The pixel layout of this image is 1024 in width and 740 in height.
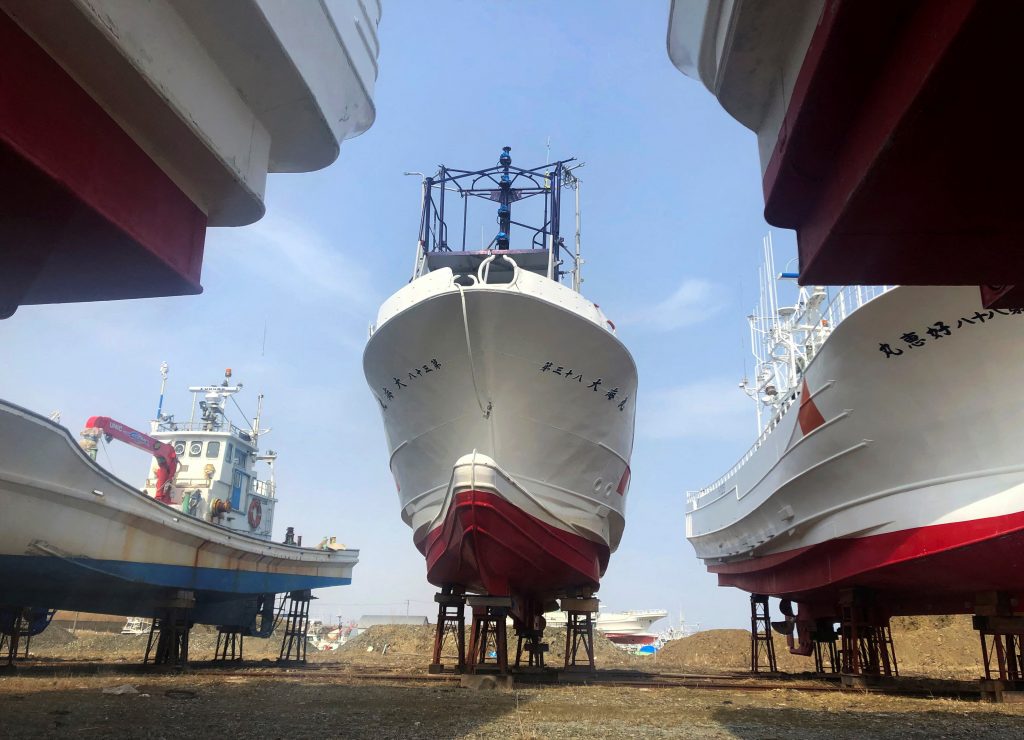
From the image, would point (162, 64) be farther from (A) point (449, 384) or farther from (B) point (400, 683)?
(B) point (400, 683)

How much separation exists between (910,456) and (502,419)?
618cm

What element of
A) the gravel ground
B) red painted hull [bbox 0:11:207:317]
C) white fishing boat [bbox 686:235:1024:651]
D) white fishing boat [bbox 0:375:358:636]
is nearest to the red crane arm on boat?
white fishing boat [bbox 0:375:358:636]

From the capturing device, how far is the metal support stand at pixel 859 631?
12.4 m

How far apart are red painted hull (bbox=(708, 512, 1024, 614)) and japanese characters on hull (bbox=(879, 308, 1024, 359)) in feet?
8.31

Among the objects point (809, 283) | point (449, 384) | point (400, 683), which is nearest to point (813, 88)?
point (809, 283)

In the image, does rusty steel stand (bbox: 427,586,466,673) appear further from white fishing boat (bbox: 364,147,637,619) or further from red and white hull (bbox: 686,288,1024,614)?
red and white hull (bbox: 686,288,1024,614)

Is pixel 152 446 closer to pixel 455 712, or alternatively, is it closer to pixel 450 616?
pixel 450 616

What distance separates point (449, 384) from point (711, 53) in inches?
332

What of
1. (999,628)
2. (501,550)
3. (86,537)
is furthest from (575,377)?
(86,537)

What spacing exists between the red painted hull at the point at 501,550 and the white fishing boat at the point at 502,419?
1.0 inches

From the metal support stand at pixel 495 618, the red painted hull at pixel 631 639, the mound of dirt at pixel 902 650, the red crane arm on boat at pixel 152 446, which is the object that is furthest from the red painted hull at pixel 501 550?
the red painted hull at pixel 631 639

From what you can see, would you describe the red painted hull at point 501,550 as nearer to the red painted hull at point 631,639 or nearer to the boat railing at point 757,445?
the boat railing at point 757,445

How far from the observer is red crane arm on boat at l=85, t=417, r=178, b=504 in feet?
61.6

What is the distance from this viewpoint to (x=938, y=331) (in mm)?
9609
